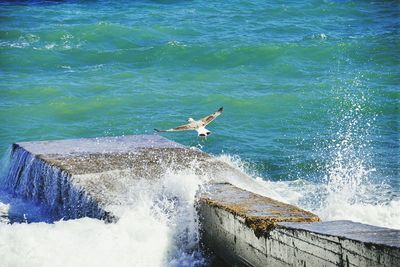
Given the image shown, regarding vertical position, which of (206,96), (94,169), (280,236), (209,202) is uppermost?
(280,236)

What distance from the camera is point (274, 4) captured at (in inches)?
1113

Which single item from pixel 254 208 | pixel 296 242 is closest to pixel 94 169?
pixel 254 208

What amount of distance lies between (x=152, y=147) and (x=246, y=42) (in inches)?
477

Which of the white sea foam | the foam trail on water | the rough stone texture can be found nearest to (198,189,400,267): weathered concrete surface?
the rough stone texture

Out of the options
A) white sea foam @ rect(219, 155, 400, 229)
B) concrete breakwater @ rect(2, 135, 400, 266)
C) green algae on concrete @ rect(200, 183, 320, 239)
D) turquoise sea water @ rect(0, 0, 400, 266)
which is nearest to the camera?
concrete breakwater @ rect(2, 135, 400, 266)

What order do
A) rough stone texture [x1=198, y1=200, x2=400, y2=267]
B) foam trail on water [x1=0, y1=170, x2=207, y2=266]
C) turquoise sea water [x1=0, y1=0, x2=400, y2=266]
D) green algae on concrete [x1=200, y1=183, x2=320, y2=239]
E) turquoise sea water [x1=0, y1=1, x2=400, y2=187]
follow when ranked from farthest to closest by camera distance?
turquoise sea water [x1=0, y1=1, x2=400, y2=187] → turquoise sea water [x1=0, y1=0, x2=400, y2=266] → foam trail on water [x1=0, y1=170, x2=207, y2=266] → green algae on concrete [x1=200, y1=183, x2=320, y2=239] → rough stone texture [x1=198, y1=200, x2=400, y2=267]

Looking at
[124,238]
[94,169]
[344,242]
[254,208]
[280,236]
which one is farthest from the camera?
[94,169]

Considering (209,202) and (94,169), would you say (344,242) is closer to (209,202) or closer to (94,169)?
(209,202)

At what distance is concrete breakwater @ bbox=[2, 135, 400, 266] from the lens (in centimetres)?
582

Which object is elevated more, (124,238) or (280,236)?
(280,236)

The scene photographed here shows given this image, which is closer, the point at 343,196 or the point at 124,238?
the point at 124,238

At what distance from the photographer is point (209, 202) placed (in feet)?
25.5

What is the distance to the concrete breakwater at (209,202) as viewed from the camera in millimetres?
5820

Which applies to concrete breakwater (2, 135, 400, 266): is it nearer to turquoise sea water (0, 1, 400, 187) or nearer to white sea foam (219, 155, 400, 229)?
white sea foam (219, 155, 400, 229)
